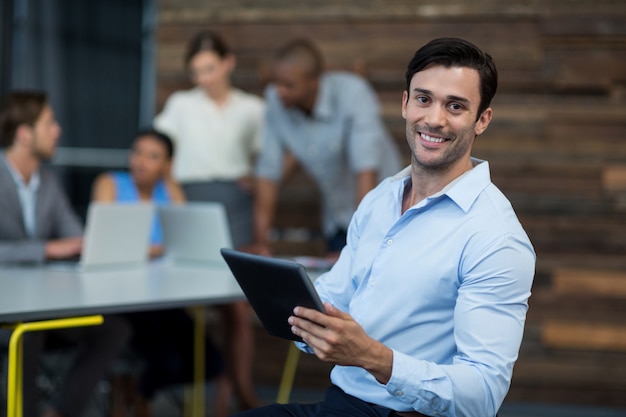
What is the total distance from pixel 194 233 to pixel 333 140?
33.2 inches

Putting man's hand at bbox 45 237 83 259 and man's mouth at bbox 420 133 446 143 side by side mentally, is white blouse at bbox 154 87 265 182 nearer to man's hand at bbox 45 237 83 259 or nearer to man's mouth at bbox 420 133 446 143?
man's hand at bbox 45 237 83 259

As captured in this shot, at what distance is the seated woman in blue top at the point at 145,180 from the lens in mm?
4363

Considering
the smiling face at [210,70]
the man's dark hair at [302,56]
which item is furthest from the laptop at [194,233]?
the smiling face at [210,70]

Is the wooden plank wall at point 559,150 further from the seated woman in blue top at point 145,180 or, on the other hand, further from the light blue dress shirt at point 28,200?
the light blue dress shirt at point 28,200

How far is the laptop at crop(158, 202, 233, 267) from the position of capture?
12.7 ft

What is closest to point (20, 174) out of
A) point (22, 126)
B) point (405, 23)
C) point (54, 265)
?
point (22, 126)

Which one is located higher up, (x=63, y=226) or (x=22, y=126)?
(x=22, y=126)

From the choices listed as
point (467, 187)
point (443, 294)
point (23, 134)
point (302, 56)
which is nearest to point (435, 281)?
point (443, 294)

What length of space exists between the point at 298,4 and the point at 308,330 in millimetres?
3841

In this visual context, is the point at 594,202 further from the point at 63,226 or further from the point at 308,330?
the point at 308,330

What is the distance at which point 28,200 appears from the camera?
3.97 m

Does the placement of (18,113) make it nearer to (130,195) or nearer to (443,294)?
(130,195)

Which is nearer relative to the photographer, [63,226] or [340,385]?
[340,385]

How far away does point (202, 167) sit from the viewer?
4785mm
